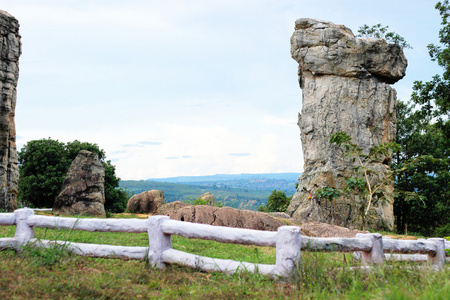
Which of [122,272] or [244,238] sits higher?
[244,238]

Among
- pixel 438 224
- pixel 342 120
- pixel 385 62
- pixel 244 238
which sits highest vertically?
pixel 385 62

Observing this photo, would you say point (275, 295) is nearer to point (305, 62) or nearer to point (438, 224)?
point (305, 62)

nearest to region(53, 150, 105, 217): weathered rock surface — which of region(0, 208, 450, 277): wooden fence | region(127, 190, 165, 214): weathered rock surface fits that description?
region(127, 190, 165, 214): weathered rock surface

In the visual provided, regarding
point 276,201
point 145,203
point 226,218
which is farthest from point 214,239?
point 276,201

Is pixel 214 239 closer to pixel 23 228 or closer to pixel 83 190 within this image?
pixel 23 228

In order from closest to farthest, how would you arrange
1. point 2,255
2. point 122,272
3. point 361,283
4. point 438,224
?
point 361,283
point 122,272
point 2,255
point 438,224

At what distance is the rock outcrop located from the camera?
2441 centimetres

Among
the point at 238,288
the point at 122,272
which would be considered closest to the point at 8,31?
the point at 122,272

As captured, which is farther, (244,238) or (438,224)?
(438,224)

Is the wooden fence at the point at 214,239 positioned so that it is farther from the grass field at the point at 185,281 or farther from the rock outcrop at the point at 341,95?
the rock outcrop at the point at 341,95

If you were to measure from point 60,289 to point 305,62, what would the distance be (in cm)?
2364

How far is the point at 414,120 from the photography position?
31344 mm

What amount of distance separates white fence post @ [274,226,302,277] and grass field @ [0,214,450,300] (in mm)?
135

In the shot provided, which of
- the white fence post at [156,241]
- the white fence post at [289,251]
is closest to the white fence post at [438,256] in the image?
the white fence post at [289,251]
